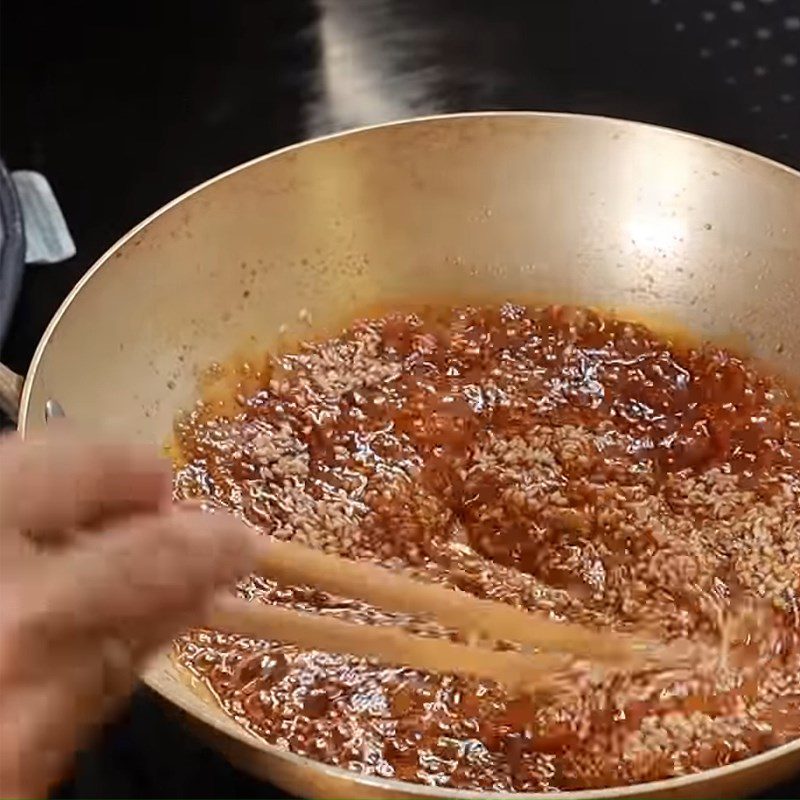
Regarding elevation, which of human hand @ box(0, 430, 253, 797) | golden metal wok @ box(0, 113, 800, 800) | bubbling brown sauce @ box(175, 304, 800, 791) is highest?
human hand @ box(0, 430, 253, 797)

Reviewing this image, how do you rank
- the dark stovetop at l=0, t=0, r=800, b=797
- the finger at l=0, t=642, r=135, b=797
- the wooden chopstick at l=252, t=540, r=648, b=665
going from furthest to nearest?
the dark stovetop at l=0, t=0, r=800, b=797
the wooden chopstick at l=252, t=540, r=648, b=665
the finger at l=0, t=642, r=135, b=797

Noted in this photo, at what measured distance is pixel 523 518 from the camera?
0.92 m

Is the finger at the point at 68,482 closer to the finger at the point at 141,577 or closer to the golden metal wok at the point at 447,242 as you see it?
the finger at the point at 141,577

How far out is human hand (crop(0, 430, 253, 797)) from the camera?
0.52m

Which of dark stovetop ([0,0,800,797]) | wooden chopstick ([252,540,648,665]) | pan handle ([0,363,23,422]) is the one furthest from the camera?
dark stovetop ([0,0,800,797])

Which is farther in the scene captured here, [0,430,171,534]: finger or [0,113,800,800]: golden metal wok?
[0,113,800,800]: golden metal wok

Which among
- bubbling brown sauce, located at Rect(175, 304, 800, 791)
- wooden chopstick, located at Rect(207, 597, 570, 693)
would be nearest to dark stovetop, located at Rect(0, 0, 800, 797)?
bubbling brown sauce, located at Rect(175, 304, 800, 791)

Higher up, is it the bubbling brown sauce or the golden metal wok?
the golden metal wok

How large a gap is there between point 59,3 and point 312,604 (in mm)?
793

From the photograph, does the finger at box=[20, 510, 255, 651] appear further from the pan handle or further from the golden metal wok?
the golden metal wok

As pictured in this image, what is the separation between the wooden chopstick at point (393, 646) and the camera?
705mm

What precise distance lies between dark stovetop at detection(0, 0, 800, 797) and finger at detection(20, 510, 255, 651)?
604 millimetres

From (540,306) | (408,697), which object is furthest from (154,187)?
(408,697)

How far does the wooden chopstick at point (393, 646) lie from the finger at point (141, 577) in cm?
12
